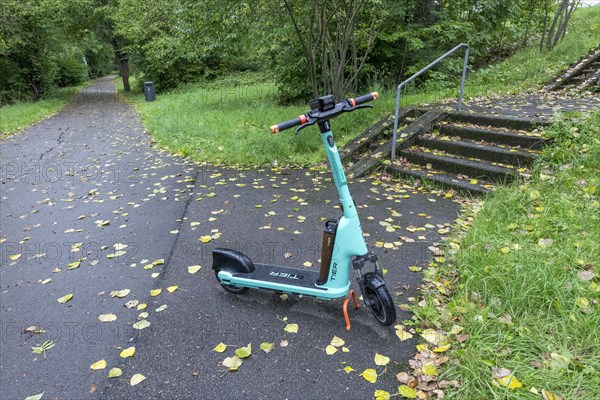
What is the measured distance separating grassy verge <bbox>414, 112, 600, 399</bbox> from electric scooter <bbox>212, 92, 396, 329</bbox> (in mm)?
507

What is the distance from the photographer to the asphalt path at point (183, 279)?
2.35 meters

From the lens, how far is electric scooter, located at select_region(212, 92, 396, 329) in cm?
228

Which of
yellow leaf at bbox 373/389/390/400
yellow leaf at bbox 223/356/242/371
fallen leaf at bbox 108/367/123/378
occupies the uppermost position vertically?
fallen leaf at bbox 108/367/123/378

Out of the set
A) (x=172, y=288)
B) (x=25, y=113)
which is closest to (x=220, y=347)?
(x=172, y=288)

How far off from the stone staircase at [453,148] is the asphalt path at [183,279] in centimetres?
36

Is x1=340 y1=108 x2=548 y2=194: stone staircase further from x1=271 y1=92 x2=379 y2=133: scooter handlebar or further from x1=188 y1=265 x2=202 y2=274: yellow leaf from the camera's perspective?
x1=271 y1=92 x2=379 y2=133: scooter handlebar

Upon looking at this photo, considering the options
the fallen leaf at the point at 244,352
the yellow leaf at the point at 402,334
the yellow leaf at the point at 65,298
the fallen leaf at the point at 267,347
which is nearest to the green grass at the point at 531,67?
the yellow leaf at the point at 402,334

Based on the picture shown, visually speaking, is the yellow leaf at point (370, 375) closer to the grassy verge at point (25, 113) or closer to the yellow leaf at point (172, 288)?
the yellow leaf at point (172, 288)

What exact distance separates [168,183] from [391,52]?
665 cm

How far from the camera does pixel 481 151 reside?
5.14 meters

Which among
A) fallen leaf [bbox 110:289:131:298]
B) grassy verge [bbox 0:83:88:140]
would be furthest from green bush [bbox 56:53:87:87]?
fallen leaf [bbox 110:289:131:298]

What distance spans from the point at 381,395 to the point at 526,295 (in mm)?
1278

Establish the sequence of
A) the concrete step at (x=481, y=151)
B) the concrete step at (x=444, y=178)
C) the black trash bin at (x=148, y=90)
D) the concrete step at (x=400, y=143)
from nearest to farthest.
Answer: the concrete step at (x=444, y=178) → the concrete step at (x=481, y=151) → the concrete step at (x=400, y=143) → the black trash bin at (x=148, y=90)

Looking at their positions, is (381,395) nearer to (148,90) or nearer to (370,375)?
(370,375)
